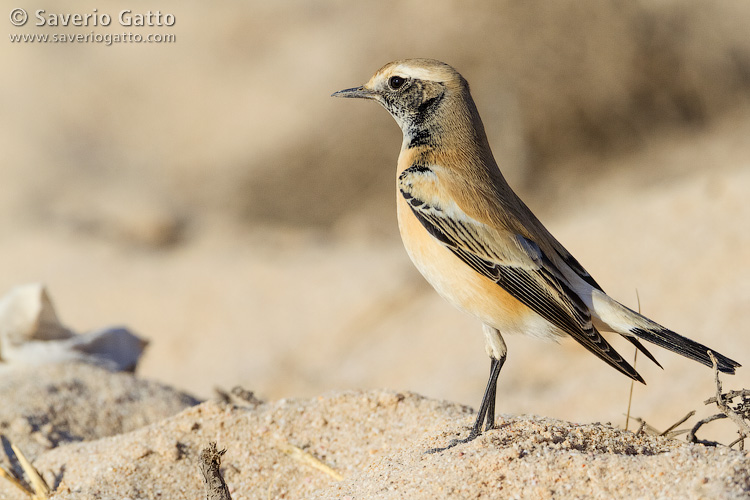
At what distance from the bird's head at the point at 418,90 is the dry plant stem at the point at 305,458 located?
1724 mm

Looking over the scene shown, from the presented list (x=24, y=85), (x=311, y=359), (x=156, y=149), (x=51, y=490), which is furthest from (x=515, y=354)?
(x=24, y=85)

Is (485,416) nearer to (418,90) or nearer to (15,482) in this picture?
(418,90)

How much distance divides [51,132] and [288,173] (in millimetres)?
3698

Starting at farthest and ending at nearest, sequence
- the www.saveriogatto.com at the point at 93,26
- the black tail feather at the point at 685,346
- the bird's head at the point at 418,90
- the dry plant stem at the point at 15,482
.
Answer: the www.saveriogatto.com at the point at 93,26 → the bird's head at the point at 418,90 → the dry plant stem at the point at 15,482 → the black tail feather at the point at 685,346

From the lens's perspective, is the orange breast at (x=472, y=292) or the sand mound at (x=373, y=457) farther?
the orange breast at (x=472, y=292)

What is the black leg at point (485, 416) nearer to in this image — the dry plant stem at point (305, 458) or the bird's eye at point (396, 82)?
the dry plant stem at point (305, 458)

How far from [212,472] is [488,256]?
165 centimetres

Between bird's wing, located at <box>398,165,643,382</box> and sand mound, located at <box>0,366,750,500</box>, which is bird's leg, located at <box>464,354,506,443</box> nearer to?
sand mound, located at <box>0,366,750,500</box>

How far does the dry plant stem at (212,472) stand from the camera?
3.12 metres

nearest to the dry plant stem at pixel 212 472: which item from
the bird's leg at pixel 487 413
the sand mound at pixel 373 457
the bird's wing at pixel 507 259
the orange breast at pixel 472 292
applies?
the sand mound at pixel 373 457

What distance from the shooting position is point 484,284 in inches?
158

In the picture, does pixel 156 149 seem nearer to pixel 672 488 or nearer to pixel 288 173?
pixel 288 173

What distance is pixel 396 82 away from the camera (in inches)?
178

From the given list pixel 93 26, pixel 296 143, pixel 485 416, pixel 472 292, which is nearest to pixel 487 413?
pixel 485 416
